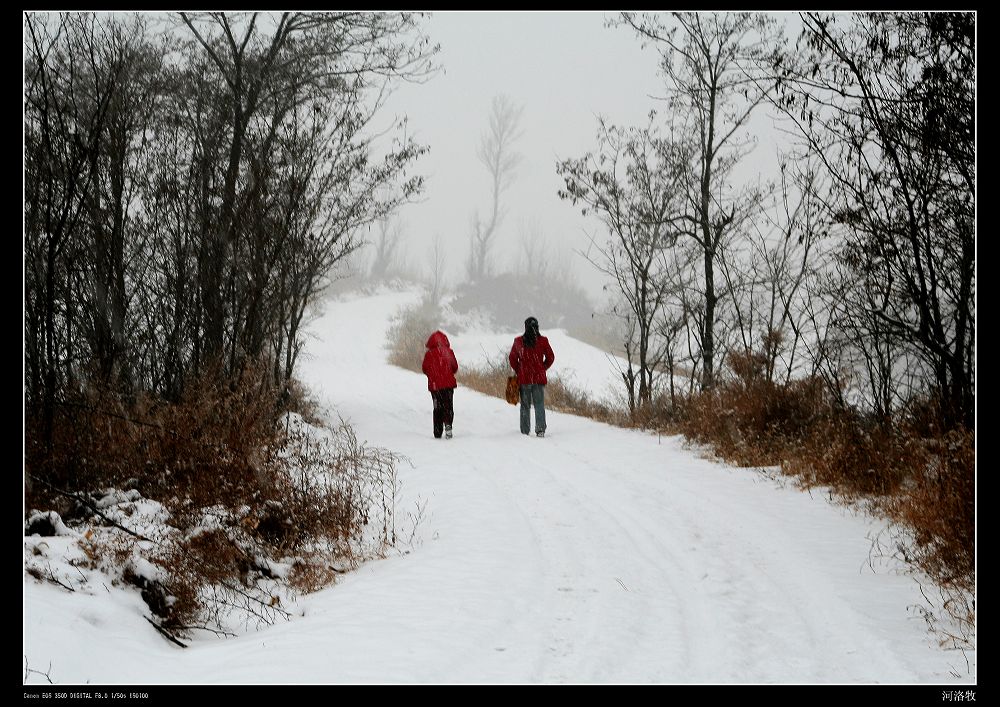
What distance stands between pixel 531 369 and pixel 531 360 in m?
0.16

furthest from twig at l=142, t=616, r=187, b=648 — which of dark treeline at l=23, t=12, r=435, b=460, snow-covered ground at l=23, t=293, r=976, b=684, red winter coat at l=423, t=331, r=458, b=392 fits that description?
red winter coat at l=423, t=331, r=458, b=392

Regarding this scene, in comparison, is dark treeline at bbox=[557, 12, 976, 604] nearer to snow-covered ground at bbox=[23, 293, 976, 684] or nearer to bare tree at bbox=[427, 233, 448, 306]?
snow-covered ground at bbox=[23, 293, 976, 684]

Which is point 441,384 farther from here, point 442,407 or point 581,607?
Result: point 581,607

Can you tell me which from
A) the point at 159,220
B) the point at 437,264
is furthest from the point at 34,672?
the point at 437,264

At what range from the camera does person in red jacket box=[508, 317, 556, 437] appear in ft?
35.9

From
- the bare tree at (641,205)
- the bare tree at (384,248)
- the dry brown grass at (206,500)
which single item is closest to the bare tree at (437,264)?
the bare tree at (384,248)

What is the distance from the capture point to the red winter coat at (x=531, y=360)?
11.1 m

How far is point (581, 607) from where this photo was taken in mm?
3686

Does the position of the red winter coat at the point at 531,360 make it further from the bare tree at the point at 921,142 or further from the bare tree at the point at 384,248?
the bare tree at the point at 384,248
